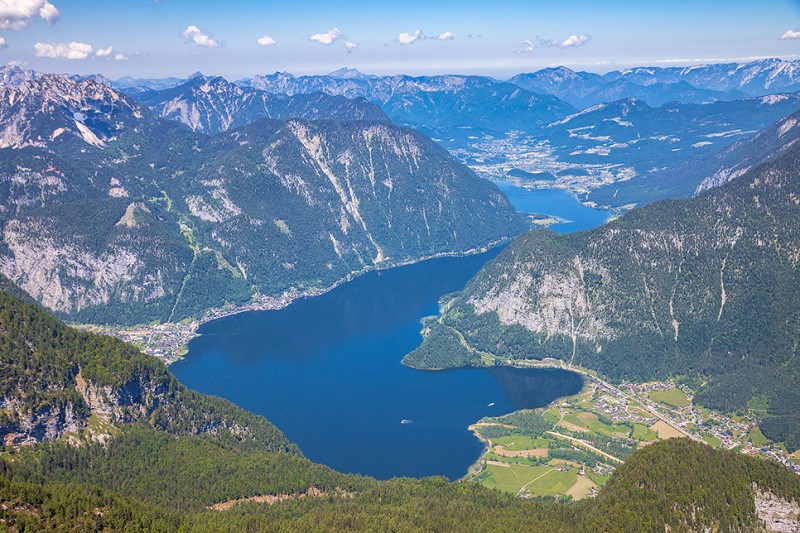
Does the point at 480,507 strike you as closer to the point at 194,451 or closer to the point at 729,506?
the point at 729,506

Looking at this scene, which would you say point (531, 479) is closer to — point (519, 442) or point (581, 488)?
point (581, 488)

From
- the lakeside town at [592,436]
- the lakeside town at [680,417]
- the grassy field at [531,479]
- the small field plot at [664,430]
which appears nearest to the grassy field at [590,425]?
the lakeside town at [592,436]

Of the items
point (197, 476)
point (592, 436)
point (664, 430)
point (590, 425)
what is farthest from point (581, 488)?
point (197, 476)

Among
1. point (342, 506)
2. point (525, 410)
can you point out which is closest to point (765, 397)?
point (525, 410)

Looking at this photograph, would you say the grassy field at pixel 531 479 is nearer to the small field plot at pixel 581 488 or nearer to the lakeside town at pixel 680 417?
the small field plot at pixel 581 488

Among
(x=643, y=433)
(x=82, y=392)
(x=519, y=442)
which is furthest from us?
(x=643, y=433)

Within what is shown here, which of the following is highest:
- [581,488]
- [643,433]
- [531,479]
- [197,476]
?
[197,476]
